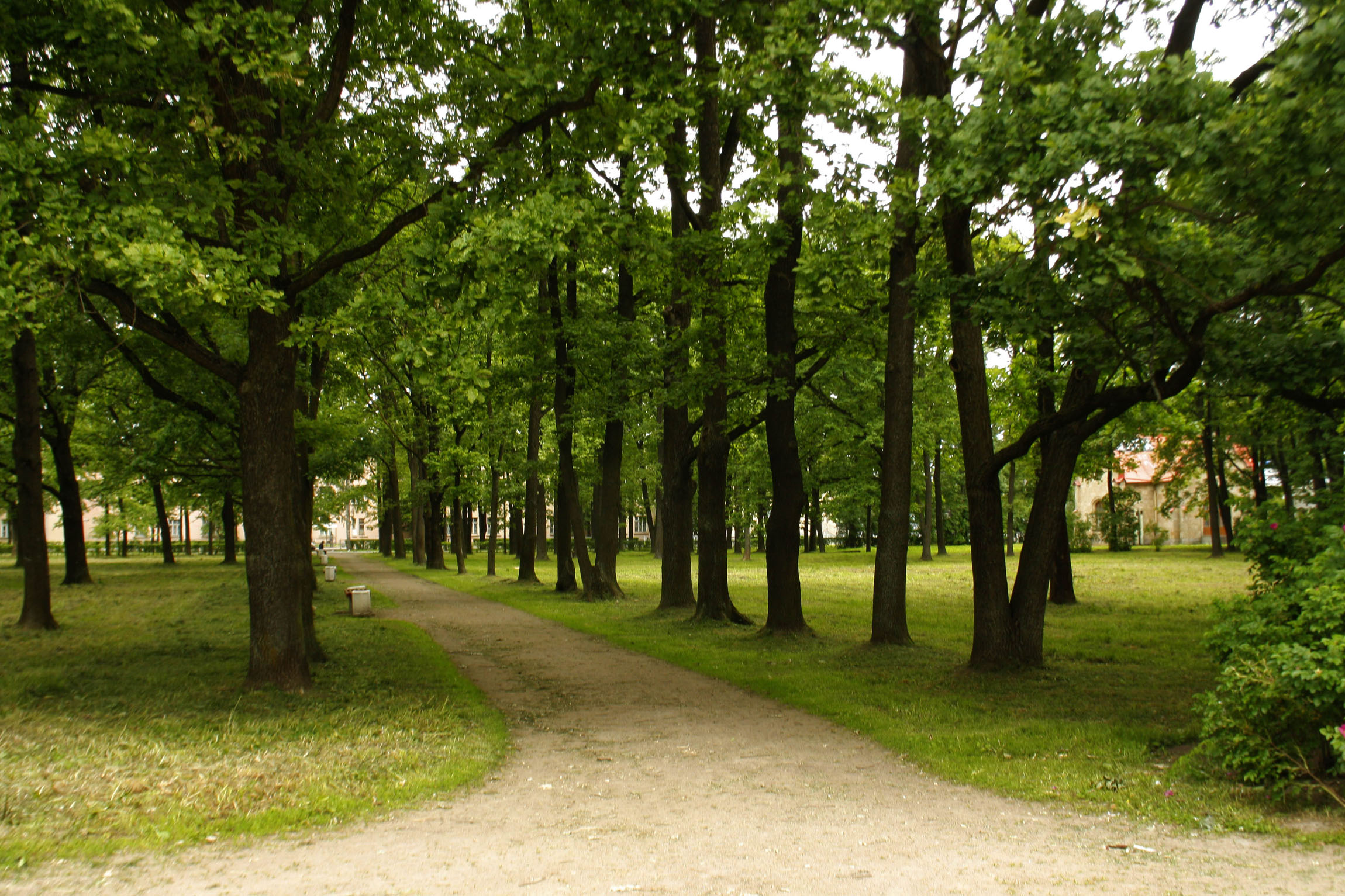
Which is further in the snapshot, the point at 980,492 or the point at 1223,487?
the point at 1223,487

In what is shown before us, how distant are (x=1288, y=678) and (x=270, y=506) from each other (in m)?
8.82

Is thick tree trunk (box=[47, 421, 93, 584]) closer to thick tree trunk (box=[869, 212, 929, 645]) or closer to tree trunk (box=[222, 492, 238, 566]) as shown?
tree trunk (box=[222, 492, 238, 566])

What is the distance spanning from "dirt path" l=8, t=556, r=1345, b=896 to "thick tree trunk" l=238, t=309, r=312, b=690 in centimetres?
331

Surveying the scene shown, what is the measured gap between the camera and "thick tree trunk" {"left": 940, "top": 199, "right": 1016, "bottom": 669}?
432 inches

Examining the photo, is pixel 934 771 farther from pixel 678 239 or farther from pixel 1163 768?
pixel 678 239

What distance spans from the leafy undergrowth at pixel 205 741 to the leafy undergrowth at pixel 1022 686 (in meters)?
3.69

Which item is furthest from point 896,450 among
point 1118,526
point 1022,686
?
point 1118,526

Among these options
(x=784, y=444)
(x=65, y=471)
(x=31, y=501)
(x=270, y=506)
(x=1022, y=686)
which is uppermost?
(x=65, y=471)

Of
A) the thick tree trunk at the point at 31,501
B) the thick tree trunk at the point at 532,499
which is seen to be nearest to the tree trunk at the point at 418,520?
the thick tree trunk at the point at 532,499

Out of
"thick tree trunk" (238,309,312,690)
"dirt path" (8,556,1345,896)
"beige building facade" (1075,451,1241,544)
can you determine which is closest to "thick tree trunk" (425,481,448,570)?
"thick tree trunk" (238,309,312,690)

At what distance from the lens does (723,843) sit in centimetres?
532

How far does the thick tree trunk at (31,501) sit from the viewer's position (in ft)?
51.6

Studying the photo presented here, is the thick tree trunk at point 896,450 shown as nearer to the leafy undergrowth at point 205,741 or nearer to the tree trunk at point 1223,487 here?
the leafy undergrowth at point 205,741

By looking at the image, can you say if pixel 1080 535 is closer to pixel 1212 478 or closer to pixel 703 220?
pixel 1212 478
